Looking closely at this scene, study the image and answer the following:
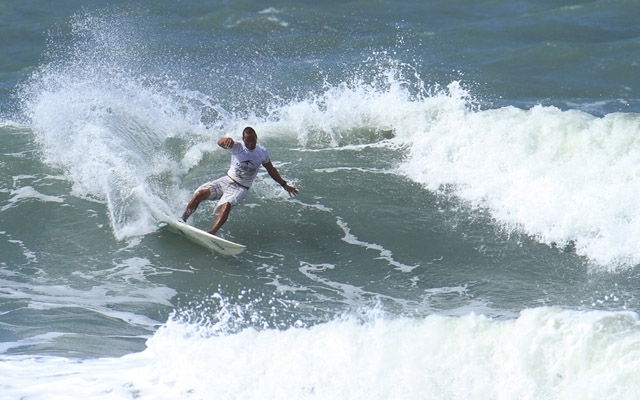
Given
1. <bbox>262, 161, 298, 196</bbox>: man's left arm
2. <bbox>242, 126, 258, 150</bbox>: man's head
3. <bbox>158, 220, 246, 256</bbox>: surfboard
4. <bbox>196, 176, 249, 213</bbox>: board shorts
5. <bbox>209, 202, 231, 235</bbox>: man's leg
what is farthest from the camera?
<bbox>262, 161, 298, 196</bbox>: man's left arm

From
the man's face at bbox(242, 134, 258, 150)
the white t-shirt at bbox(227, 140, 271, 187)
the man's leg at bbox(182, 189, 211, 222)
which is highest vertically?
the man's face at bbox(242, 134, 258, 150)

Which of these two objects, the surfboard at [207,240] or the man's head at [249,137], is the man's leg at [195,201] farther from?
the man's head at [249,137]

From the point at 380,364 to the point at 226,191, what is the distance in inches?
200

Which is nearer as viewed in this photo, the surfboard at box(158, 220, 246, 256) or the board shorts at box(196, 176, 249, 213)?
the surfboard at box(158, 220, 246, 256)

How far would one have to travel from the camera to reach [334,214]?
41.1 ft

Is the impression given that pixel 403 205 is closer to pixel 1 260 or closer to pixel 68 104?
pixel 1 260

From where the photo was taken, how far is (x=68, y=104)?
51.9 feet

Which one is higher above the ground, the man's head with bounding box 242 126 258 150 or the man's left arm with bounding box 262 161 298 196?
the man's head with bounding box 242 126 258 150

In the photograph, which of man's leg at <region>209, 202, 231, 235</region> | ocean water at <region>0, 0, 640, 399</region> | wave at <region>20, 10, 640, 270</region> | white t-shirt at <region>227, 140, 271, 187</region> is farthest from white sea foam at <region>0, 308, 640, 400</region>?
wave at <region>20, 10, 640, 270</region>

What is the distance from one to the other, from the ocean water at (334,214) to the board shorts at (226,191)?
0.63 meters

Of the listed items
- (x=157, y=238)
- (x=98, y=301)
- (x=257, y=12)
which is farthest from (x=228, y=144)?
(x=257, y=12)

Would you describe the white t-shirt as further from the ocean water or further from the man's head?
the ocean water

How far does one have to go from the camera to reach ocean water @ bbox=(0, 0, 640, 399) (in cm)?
709

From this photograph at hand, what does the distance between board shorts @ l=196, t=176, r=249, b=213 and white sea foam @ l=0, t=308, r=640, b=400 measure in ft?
11.9
